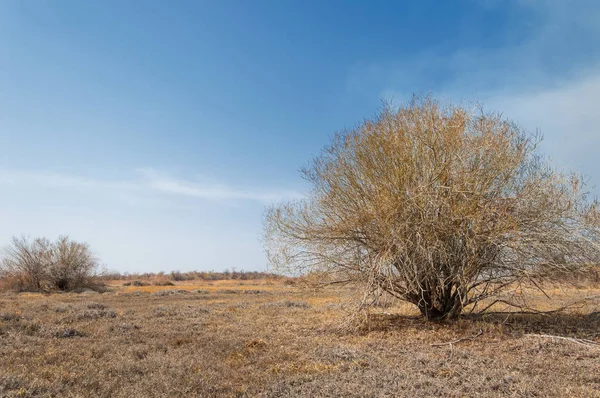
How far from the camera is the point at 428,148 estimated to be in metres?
11.1

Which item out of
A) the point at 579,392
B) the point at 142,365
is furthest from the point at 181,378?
the point at 579,392

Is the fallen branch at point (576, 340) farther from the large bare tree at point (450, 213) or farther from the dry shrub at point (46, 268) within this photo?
Result: the dry shrub at point (46, 268)

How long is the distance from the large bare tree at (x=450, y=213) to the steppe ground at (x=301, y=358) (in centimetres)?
154

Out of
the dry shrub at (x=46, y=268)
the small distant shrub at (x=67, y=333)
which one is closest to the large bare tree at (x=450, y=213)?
the small distant shrub at (x=67, y=333)

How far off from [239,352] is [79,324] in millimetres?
6967

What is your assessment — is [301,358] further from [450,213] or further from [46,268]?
[46,268]

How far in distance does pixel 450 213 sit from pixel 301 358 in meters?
5.38

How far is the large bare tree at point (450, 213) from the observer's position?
10391 mm

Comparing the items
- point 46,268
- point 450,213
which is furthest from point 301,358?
point 46,268

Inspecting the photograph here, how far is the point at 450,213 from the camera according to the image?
10.4 meters

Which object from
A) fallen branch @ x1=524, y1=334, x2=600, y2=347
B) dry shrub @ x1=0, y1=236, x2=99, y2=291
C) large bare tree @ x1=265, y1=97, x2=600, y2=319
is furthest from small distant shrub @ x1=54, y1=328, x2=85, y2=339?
dry shrub @ x1=0, y1=236, x2=99, y2=291

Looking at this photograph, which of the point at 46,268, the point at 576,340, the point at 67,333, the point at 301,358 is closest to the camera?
the point at 301,358

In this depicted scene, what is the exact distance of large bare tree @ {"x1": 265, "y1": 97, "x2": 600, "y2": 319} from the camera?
34.1 feet

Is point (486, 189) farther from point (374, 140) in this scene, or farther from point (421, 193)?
point (374, 140)
